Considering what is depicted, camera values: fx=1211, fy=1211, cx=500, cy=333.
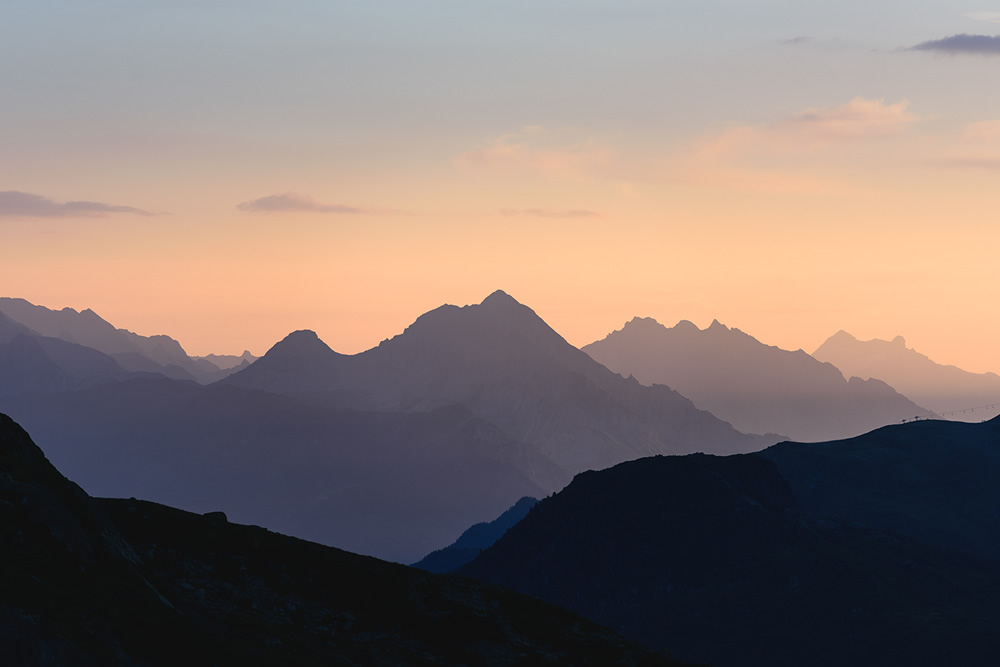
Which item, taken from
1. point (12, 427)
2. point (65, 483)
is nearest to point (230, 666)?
point (65, 483)

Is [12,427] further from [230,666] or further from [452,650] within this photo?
[452,650]

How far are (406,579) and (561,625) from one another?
57.4 feet

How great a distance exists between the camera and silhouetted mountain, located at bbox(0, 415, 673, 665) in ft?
237

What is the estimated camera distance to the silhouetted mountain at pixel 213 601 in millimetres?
72250

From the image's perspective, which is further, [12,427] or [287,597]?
[287,597]

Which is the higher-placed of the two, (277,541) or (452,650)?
(277,541)

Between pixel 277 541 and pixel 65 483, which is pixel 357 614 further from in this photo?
pixel 65 483

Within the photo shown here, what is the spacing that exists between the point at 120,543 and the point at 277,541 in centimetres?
2922

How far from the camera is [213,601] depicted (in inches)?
3807

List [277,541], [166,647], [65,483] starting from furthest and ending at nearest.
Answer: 1. [277,541]
2. [65,483]
3. [166,647]

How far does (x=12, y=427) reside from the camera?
87062 millimetres

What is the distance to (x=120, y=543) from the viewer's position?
86.9 metres

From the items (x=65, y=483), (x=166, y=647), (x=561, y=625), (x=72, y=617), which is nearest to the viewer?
(x=72, y=617)

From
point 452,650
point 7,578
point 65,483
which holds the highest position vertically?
point 65,483
